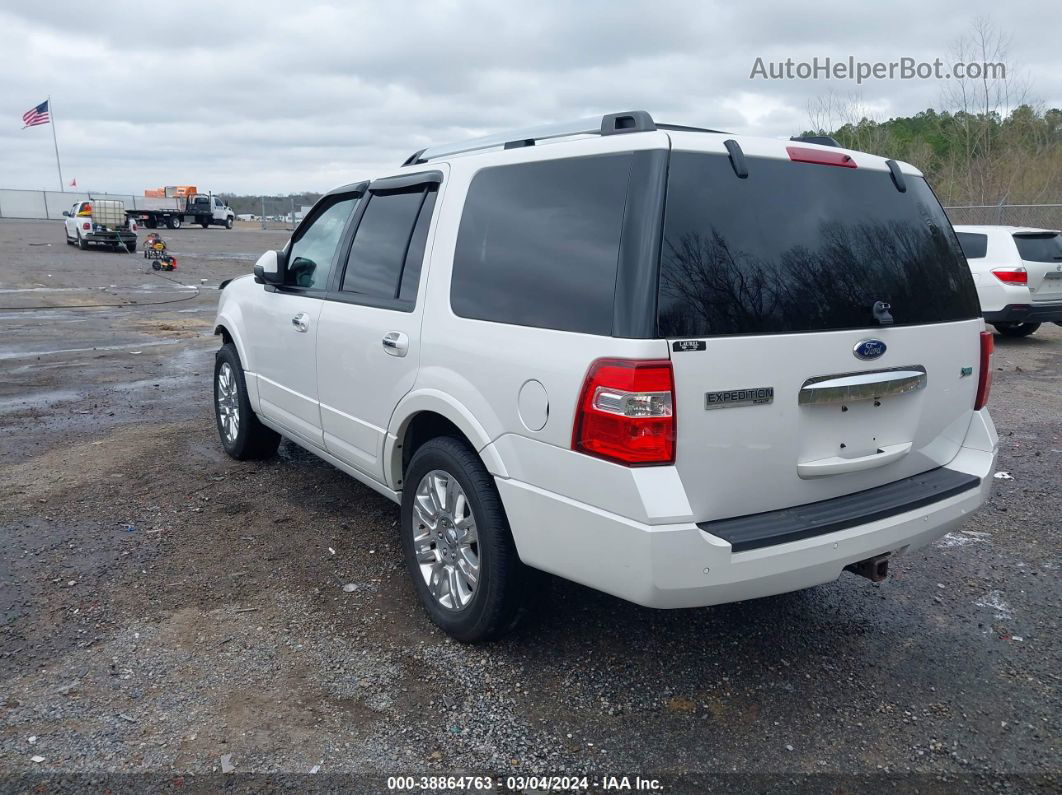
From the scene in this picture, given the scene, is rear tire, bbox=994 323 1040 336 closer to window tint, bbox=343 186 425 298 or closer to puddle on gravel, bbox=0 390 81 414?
window tint, bbox=343 186 425 298

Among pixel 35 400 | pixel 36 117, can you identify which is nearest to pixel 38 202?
pixel 36 117

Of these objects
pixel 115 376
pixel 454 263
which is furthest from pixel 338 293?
pixel 115 376

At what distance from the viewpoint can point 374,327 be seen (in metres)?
3.89

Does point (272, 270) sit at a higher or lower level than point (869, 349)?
higher

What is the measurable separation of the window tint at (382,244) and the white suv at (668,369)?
0.03 metres

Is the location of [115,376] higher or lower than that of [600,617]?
higher

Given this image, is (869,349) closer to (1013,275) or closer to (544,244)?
(544,244)

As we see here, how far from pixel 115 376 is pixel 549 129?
741 centimetres

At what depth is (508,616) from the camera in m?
3.26

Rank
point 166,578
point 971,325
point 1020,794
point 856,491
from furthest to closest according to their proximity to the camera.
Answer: point 166,578, point 971,325, point 856,491, point 1020,794

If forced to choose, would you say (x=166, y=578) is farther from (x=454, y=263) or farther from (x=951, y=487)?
(x=951, y=487)

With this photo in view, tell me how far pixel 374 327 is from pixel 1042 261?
11.1 m

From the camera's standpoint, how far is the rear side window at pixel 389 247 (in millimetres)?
3758

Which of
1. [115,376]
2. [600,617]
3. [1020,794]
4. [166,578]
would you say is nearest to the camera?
[1020,794]
